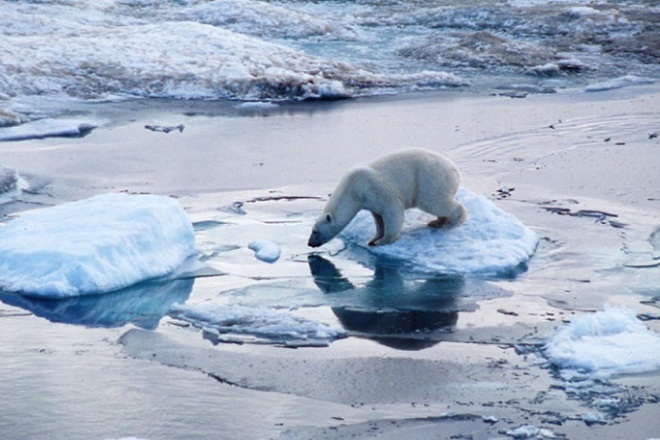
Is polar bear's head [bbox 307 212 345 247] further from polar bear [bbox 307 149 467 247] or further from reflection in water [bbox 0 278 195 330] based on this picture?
A: reflection in water [bbox 0 278 195 330]

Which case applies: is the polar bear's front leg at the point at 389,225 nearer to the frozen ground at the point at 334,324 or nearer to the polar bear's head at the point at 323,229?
the frozen ground at the point at 334,324

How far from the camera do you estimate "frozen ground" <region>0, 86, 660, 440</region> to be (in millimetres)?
5438

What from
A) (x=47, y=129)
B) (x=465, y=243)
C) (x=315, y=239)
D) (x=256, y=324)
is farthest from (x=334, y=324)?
(x=47, y=129)

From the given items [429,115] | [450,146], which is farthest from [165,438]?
[429,115]

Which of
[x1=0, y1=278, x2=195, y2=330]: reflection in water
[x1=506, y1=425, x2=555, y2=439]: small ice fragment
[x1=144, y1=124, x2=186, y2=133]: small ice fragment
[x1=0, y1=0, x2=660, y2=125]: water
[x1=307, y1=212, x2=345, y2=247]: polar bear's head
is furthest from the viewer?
[x1=0, y1=0, x2=660, y2=125]: water

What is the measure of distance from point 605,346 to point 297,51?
14.2 metres

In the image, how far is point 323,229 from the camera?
336 inches

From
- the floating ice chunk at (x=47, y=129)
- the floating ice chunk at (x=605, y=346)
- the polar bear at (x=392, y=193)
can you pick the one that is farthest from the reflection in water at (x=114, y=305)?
the floating ice chunk at (x=47, y=129)

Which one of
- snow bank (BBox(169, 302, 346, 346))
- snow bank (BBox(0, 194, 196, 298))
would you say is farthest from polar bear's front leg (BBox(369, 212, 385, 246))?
snow bank (BBox(169, 302, 346, 346))

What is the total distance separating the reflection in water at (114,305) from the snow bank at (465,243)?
1813mm

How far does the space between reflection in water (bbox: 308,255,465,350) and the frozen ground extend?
2 cm

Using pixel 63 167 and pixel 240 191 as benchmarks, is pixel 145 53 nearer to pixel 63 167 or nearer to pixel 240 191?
pixel 63 167

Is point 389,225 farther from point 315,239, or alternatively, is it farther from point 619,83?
point 619,83

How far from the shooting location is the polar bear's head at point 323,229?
8.54m
